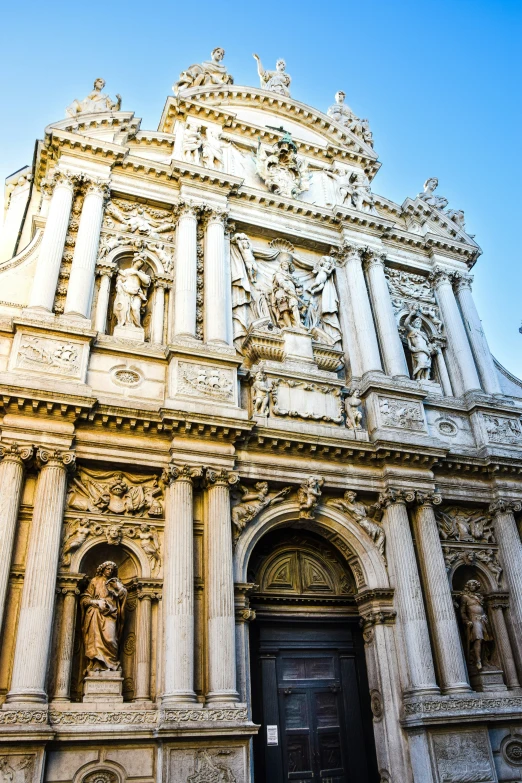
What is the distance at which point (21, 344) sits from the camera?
10438 millimetres

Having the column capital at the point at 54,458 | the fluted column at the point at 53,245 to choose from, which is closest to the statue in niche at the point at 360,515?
the column capital at the point at 54,458

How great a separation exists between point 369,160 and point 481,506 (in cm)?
953

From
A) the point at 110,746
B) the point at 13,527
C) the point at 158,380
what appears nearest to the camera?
the point at 110,746

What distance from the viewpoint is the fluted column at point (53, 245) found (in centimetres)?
1140

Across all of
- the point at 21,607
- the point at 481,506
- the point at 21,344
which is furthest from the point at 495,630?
the point at 21,344

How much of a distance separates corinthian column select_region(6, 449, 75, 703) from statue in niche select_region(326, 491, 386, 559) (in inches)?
192

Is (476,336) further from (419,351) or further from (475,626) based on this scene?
(475,626)

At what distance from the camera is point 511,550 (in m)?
12.6

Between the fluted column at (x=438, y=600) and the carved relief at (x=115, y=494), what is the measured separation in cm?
485

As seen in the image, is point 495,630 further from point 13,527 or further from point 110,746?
point 13,527

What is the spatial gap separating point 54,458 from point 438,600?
6882 millimetres

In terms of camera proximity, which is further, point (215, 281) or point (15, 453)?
point (215, 281)

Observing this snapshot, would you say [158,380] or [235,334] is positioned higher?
[235,334]

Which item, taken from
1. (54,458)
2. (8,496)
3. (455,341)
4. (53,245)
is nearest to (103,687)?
(8,496)
